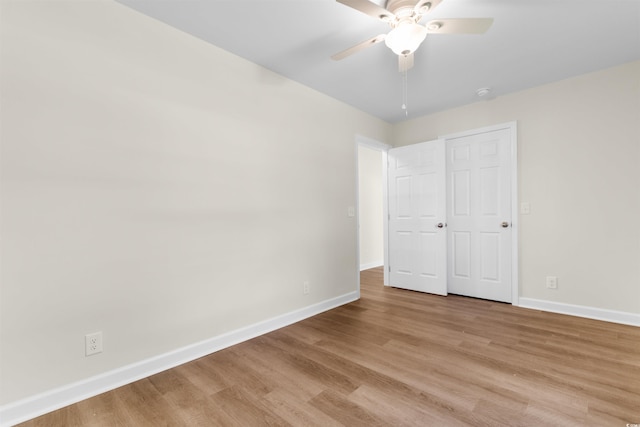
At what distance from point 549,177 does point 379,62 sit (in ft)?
7.46

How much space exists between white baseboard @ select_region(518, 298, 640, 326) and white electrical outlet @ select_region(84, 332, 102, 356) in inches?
158

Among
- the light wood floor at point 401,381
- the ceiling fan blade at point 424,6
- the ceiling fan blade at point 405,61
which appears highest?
the ceiling fan blade at point 424,6

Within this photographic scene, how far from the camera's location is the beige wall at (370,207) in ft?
19.5

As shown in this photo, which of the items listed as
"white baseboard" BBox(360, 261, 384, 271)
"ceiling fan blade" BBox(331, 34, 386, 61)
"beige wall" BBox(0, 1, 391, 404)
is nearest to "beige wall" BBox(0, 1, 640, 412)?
"beige wall" BBox(0, 1, 391, 404)

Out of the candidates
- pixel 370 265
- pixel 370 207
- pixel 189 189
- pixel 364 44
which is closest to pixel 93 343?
pixel 189 189

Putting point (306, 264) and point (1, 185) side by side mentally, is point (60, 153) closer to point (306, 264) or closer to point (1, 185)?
point (1, 185)

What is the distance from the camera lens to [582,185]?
2973 mm

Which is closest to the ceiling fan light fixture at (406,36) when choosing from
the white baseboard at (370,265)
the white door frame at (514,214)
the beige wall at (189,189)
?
the beige wall at (189,189)

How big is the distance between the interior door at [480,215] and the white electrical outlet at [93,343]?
3790 millimetres

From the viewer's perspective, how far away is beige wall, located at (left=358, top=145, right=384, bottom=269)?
234 inches

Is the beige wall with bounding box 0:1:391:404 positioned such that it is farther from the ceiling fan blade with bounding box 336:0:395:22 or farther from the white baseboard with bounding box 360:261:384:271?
the white baseboard with bounding box 360:261:384:271

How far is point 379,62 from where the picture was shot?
2.64 metres

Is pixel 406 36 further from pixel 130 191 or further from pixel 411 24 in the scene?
pixel 130 191

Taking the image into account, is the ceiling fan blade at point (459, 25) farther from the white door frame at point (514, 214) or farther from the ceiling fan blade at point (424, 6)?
the white door frame at point (514, 214)
